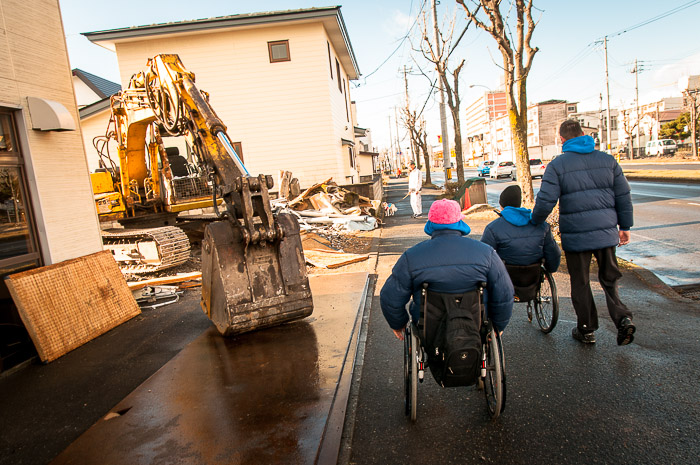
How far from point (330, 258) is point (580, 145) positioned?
5.77 m

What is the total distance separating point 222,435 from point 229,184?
3047 millimetres

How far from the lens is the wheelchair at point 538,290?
4352 mm

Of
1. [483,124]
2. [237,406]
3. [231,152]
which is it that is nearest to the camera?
[237,406]

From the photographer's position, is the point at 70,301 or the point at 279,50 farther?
the point at 279,50

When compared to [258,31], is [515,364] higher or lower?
lower

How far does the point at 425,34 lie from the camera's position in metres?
23.5

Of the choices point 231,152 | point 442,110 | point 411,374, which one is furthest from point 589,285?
point 442,110

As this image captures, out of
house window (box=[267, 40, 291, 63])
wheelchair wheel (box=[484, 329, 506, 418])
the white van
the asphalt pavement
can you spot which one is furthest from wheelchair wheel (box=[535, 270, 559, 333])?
the white van

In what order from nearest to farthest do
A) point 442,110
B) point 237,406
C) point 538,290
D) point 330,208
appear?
point 237,406 < point 538,290 < point 330,208 < point 442,110

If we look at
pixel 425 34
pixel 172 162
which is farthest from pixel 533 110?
pixel 172 162

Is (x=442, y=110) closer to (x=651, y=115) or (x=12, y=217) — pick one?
(x=12, y=217)

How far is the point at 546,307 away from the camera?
4746 mm

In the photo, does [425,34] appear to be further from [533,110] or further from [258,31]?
[533,110]

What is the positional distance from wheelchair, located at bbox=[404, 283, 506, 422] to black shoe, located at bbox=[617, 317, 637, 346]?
1561 millimetres
